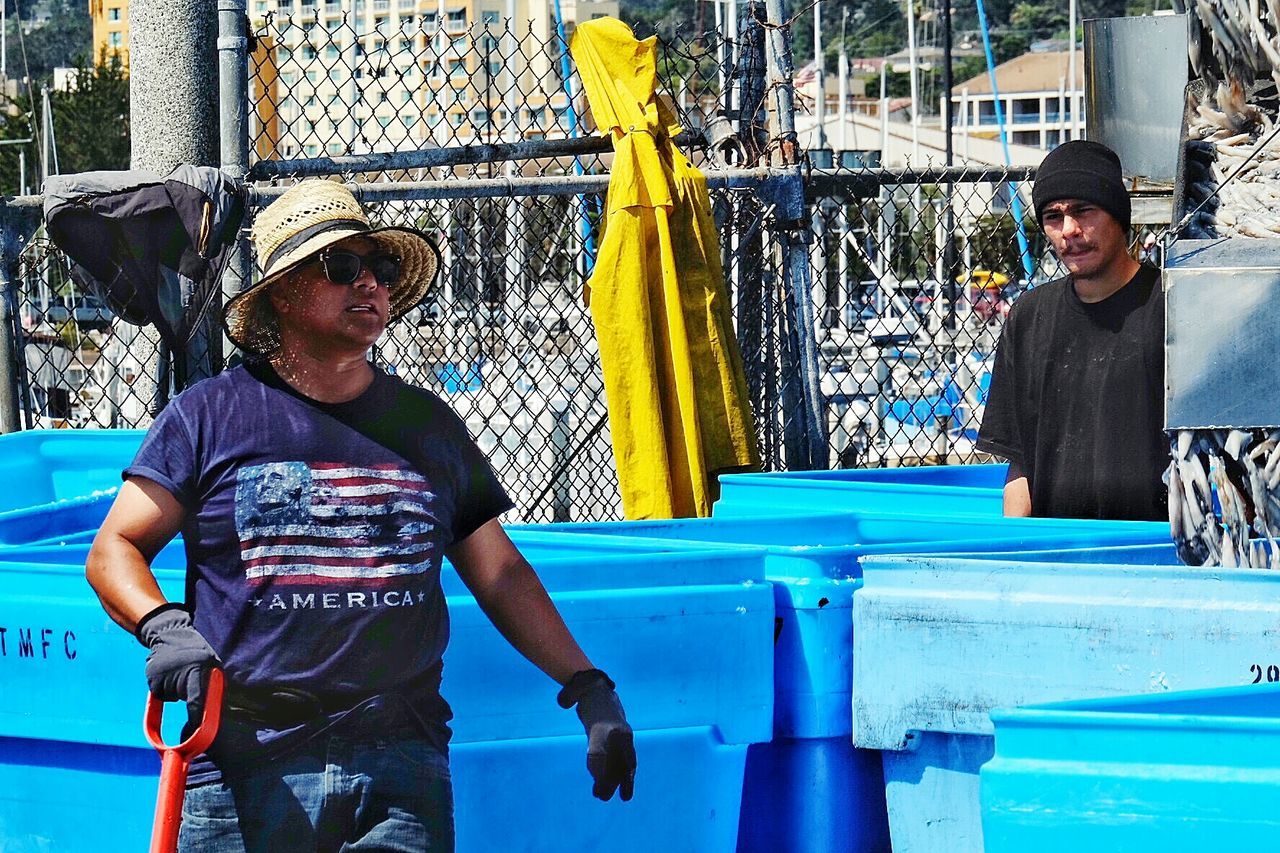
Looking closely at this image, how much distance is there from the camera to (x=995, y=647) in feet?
10.1

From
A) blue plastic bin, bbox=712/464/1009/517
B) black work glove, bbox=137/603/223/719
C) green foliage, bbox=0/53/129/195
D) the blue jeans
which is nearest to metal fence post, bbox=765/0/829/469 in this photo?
blue plastic bin, bbox=712/464/1009/517

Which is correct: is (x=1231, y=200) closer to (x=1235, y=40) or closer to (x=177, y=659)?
(x=1235, y=40)

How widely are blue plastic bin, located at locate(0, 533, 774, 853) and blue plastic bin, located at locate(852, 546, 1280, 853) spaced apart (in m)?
0.26

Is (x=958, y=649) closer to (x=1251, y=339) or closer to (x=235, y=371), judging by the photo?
(x=1251, y=339)

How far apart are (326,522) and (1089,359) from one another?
2.03 m

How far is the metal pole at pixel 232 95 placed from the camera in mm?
5375

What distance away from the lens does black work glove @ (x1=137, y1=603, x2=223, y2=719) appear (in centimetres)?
243

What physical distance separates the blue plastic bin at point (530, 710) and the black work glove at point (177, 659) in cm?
65

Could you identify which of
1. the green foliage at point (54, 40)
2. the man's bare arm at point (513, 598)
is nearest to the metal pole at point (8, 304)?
the man's bare arm at point (513, 598)

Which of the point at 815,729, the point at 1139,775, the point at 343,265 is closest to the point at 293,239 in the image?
the point at 343,265

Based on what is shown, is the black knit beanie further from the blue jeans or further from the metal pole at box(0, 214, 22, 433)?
the metal pole at box(0, 214, 22, 433)

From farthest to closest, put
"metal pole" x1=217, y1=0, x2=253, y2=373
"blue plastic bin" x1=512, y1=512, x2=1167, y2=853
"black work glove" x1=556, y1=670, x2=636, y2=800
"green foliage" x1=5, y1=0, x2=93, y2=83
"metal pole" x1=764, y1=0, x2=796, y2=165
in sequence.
Answer: "green foliage" x1=5, y1=0, x2=93, y2=83 → "metal pole" x1=764, y1=0, x2=796, y2=165 → "metal pole" x1=217, y1=0, x2=253, y2=373 → "blue plastic bin" x1=512, y1=512, x2=1167, y2=853 → "black work glove" x1=556, y1=670, x2=636, y2=800

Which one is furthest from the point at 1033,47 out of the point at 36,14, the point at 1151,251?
the point at 1151,251

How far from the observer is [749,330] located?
6117 millimetres
